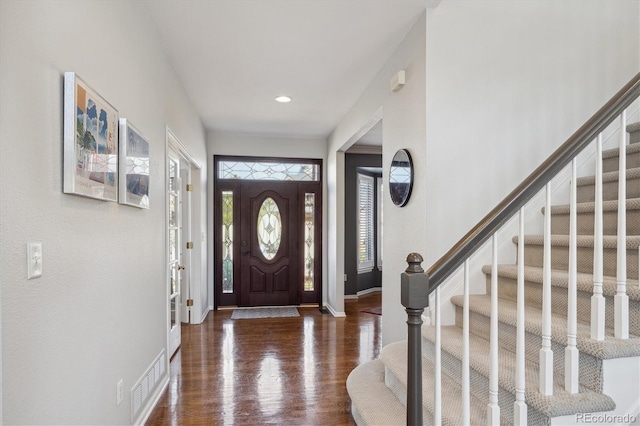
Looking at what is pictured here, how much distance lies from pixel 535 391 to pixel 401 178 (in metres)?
1.66

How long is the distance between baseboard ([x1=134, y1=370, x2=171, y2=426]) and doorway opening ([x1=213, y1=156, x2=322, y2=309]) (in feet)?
9.04

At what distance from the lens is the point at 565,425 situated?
4.40 ft

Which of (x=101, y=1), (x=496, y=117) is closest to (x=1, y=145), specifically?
(x=101, y=1)

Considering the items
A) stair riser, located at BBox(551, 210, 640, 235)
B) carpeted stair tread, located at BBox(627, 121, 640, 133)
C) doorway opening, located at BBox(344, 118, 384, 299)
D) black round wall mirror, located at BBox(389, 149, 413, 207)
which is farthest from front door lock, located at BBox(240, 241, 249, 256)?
carpeted stair tread, located at BBox(627, 121, 640, 133)

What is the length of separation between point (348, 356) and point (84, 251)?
105 inches

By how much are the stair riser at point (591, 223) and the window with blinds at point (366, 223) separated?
4290 mm

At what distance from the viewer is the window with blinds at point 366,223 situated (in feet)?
21.7

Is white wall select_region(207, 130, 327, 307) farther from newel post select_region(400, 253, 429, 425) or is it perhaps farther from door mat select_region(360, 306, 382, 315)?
newel post select_region(400, 253, 429, 425)

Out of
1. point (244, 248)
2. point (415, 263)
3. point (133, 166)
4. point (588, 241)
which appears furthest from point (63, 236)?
point (244, 248)

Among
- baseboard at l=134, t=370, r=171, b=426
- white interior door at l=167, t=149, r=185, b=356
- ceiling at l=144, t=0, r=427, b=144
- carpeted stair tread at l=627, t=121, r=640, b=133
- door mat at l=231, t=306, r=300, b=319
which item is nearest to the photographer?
baseboard at l=134, t=370, r=171, b=426

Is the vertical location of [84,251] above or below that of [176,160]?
below

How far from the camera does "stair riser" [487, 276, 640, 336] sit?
1.47 metres

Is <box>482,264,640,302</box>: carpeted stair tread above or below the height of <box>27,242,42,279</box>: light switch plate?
below

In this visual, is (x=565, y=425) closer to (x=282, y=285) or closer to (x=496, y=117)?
(x=496, y=117)
